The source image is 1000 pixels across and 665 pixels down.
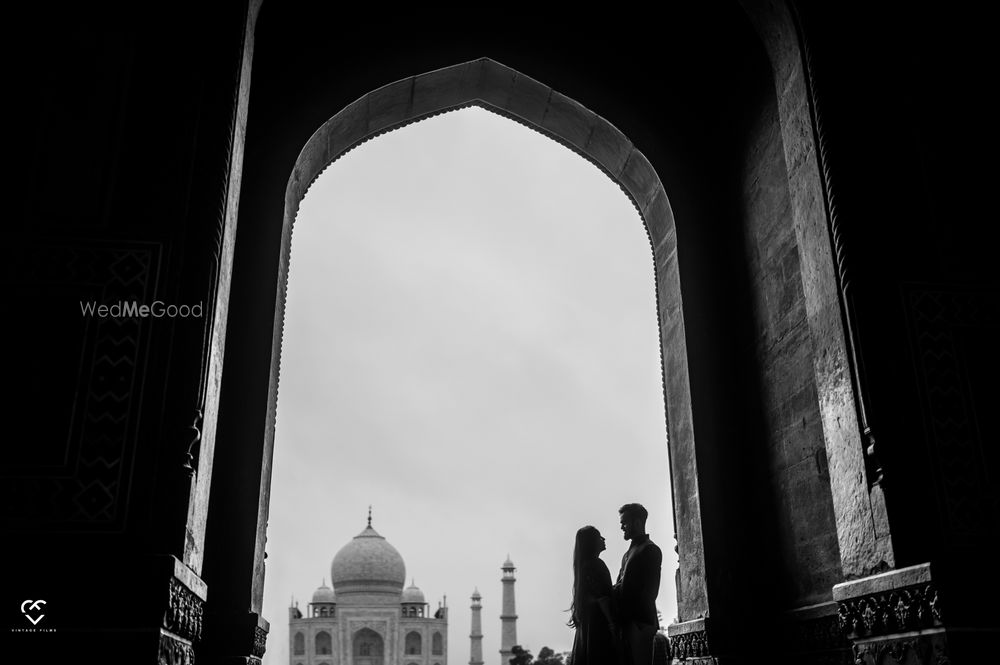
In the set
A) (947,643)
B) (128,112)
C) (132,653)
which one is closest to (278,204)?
(128,112)

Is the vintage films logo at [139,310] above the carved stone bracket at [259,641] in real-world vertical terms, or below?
above

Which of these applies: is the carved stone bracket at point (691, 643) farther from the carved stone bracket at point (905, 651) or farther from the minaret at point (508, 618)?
the minaret at point (508, 618)

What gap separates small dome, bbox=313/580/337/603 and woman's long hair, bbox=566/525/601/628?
34.7 metres

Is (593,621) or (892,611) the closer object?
(892,611)

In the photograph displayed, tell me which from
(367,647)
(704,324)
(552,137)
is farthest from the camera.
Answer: (367,647)

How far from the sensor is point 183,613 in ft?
10.6

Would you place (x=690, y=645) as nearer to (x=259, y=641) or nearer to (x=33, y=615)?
(x=259, y=641)

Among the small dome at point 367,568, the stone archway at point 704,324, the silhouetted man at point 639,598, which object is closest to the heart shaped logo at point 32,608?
the stone archway at point 704,324

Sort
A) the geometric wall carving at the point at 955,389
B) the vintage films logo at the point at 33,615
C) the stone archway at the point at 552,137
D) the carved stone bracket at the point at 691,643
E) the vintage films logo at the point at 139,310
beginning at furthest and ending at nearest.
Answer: the stone archway at the point at 552,137
the carved stone bracket at the point at 691,643
the geometric wall carving at the point at 955,389
the vintage films logo at the point at 139,310
the vintage films logo at the point at 33,615

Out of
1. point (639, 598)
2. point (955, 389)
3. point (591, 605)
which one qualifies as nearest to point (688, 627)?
point (639, 598)

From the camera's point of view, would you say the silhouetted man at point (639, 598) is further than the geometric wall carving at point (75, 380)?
Yes

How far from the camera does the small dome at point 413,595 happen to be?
3894cm

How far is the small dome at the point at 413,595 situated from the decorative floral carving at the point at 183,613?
36.7 m

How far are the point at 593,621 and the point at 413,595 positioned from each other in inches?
1432
